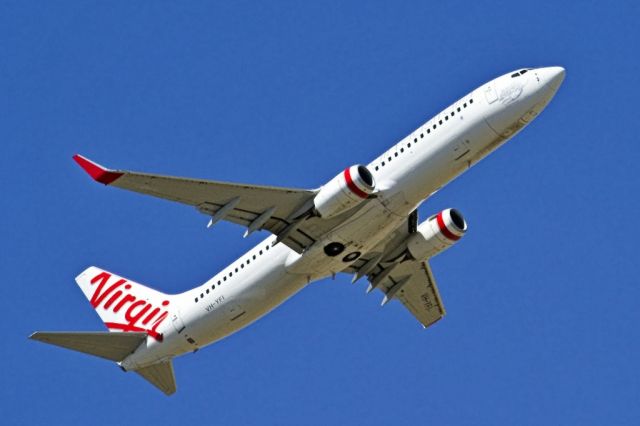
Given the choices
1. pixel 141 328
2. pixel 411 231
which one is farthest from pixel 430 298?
pixel 141 328

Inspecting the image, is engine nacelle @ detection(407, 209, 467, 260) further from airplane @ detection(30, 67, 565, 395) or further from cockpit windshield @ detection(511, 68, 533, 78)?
cockpit windshield @ detection(511, 68, 533, 78)

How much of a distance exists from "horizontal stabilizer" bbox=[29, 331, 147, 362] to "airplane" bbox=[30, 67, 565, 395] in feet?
0.19

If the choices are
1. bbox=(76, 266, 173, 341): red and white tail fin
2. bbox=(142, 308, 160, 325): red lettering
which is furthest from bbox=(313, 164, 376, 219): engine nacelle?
bbox=(142, 308, 160, 325): red lettering

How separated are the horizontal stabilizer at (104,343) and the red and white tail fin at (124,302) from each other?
2.93 ft

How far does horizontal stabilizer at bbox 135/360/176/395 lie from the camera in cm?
5675

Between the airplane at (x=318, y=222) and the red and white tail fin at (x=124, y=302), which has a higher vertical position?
the red and white tail fin at (x=124, y=302)

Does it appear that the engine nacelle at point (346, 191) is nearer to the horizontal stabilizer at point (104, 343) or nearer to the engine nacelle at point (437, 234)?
the engine nacelle at point (437, 234)

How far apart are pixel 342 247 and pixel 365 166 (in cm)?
393

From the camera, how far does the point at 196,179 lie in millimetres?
48438

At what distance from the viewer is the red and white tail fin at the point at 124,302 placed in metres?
56.4

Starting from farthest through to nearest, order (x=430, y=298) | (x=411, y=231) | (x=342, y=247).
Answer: (x=430, y=298) → (x=411, y=231) → (x=342, y=247)

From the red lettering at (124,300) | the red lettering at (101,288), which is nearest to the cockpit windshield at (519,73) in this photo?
the red lettering at (124,300)

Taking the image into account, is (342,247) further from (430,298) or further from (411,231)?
(430,298)

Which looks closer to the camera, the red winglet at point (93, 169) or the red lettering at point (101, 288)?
the red winglet at point (93, 169)
